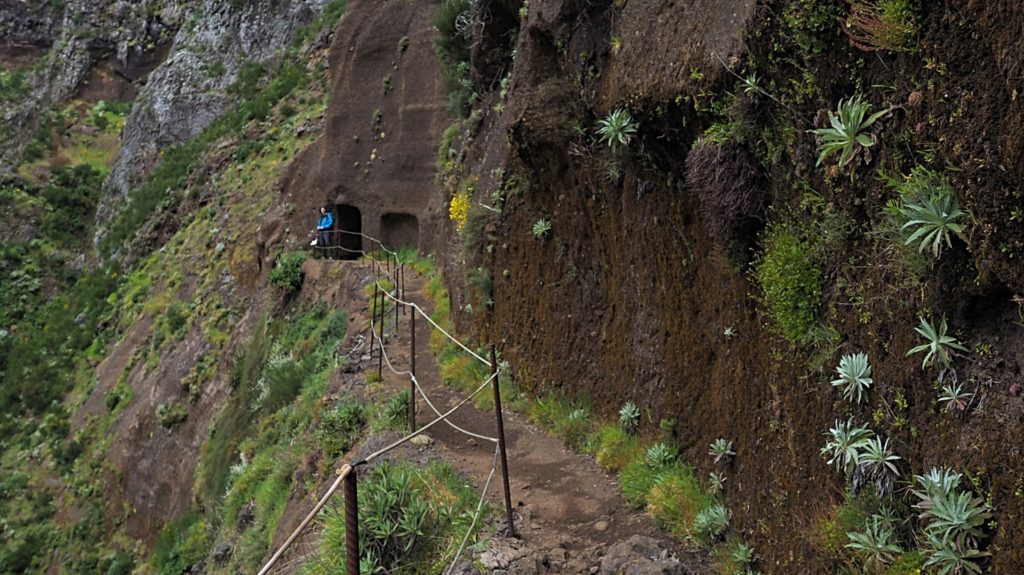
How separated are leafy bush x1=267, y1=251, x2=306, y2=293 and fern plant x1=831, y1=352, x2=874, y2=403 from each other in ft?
53.1

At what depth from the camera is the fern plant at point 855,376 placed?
3.95 m

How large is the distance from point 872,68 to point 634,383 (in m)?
3.66

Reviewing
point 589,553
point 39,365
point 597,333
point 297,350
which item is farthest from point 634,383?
point 39,365

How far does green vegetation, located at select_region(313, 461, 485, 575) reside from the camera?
5.94 meters

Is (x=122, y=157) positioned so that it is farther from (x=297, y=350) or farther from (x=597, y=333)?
(x=597, y=333)

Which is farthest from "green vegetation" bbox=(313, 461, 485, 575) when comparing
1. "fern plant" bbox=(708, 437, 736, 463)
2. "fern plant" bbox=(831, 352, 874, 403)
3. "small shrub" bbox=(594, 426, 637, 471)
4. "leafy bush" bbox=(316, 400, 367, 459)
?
"fern plant" bbox=(831, 352, 874, 403)

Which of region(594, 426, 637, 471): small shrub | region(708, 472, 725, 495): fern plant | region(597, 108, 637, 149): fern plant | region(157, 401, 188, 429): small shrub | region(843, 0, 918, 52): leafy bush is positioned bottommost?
region(157, 401, 188, 429): small shrub

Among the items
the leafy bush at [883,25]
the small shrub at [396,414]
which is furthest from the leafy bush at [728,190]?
the small shrub at [396,414]

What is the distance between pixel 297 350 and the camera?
50.9ft

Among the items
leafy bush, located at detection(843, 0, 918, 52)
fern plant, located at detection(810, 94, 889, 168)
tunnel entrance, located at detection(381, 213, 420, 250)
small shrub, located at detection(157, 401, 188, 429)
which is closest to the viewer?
leafy bush, located at detection(843, 0, 918, 52)

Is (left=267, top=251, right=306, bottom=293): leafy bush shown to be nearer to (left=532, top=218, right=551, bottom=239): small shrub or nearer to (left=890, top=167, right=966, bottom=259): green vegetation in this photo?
(left=532, top=218, right=551, bottom=239): small shrub

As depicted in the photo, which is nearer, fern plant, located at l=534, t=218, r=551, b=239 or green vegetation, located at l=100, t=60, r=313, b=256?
fern plant, located at l=534, t=218, r=551, b=239

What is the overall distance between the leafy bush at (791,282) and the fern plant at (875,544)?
3.75 ft

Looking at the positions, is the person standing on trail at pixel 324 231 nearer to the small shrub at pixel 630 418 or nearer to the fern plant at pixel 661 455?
the small shrub at pixel 630 418
